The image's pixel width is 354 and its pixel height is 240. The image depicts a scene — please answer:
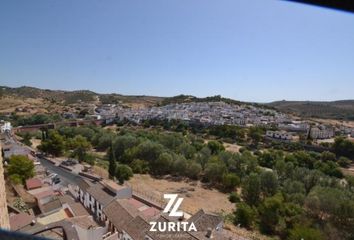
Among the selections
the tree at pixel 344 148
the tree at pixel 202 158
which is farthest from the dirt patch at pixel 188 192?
the tree at pixel 344 148

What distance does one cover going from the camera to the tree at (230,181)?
18.4 metres

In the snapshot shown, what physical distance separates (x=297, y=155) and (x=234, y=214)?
12.9 metres

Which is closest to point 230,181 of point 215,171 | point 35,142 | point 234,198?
point 215,171

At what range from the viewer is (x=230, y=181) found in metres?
18.4

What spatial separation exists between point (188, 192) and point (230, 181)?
9.28ft

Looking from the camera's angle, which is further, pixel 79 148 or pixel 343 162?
pixel 343 162

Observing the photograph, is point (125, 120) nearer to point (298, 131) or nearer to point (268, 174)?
point (298, 131)

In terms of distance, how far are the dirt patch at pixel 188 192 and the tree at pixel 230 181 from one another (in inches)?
31.5

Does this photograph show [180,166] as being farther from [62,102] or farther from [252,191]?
[62,102]

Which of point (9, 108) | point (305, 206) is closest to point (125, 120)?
point (9, 108)

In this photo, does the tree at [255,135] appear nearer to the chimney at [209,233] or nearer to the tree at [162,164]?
the tree at [162,164]

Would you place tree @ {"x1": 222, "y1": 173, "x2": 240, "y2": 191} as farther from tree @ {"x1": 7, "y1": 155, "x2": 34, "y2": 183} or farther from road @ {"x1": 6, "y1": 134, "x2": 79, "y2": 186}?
tree @ {"x1": 7, "y1": 155, "x2": 34, "y2": 183}

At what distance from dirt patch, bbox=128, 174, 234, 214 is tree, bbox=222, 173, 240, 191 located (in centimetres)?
80

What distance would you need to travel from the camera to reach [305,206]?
14805mm
